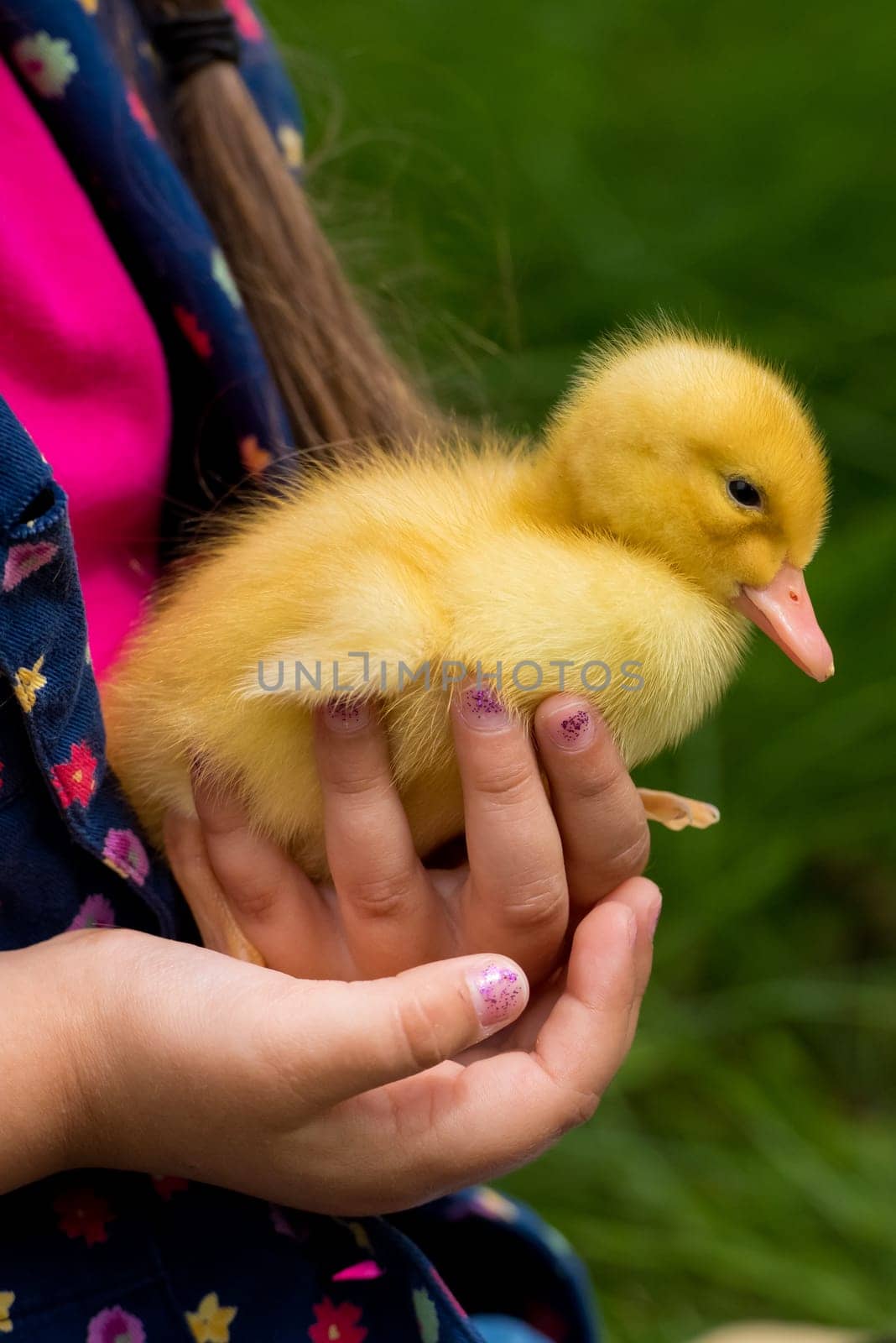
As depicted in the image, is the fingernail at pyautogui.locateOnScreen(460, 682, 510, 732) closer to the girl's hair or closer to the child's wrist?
the child's wrist

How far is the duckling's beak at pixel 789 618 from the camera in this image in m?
0.58

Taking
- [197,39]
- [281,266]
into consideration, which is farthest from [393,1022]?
[197,39]

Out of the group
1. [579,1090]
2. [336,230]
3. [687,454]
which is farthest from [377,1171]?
[336,230]

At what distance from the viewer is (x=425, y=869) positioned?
0.63 meters

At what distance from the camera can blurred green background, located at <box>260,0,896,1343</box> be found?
130 cm

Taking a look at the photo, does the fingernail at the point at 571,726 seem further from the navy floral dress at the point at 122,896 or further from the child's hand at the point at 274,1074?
the navy floral dress at the point at 122,896

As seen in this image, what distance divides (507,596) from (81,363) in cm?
32

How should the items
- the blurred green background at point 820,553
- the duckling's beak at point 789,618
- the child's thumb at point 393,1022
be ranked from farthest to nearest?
1. the blurred green background at point 820,553
2. the duckling's beak at point 789,618
3. the child's thumb at point 393,1022

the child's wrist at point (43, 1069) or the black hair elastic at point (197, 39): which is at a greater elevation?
the black hair elastic at point (197, 39)

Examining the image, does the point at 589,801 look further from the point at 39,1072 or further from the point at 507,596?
the point at 39,1072

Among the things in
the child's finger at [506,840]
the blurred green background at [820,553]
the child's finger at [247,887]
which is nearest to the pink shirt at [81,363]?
the child's finger at [247,887]

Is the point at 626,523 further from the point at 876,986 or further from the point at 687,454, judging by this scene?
the point at 876,986

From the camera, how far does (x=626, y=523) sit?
1.92 feet

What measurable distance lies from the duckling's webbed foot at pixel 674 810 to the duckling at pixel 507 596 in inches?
3.7
